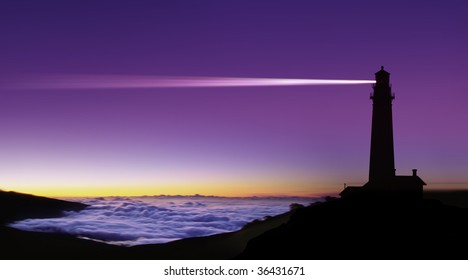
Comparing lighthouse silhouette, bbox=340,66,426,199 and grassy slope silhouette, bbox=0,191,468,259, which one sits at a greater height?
lighthouse silhouette, bbox=340,66,426,199

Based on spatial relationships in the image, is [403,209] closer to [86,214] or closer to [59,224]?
[59,224]

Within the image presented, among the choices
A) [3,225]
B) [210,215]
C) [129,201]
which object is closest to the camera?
[3,225]

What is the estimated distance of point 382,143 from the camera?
5144 centimetres

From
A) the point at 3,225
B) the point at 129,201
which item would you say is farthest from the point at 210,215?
the point at 3,225

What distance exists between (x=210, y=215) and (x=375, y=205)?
455 feet

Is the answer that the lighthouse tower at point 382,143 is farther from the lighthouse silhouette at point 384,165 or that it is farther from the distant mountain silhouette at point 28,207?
the distant mountain silhouette at point 28,207

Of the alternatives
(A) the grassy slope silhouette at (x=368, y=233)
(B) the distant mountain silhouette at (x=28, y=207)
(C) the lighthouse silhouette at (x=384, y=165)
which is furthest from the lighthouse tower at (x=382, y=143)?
(B) the distant mountain silhouette at (x=28, y=207)

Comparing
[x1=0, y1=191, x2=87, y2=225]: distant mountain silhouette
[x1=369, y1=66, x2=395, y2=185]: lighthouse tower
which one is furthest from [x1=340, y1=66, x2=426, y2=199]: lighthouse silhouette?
[x1=0, y1=191, x2=87, y2=225]: distant mountain silhouette

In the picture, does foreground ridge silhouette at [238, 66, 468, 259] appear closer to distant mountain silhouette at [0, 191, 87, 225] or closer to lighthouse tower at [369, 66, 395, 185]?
lighthouse tower at [369, 66, 395, 185]

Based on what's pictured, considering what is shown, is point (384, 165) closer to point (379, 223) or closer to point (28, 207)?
point (379, 223)

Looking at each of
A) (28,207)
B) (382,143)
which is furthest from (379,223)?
(28,207)

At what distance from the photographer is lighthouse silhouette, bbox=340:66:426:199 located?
50.6 meters

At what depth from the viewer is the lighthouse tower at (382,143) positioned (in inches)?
2021
